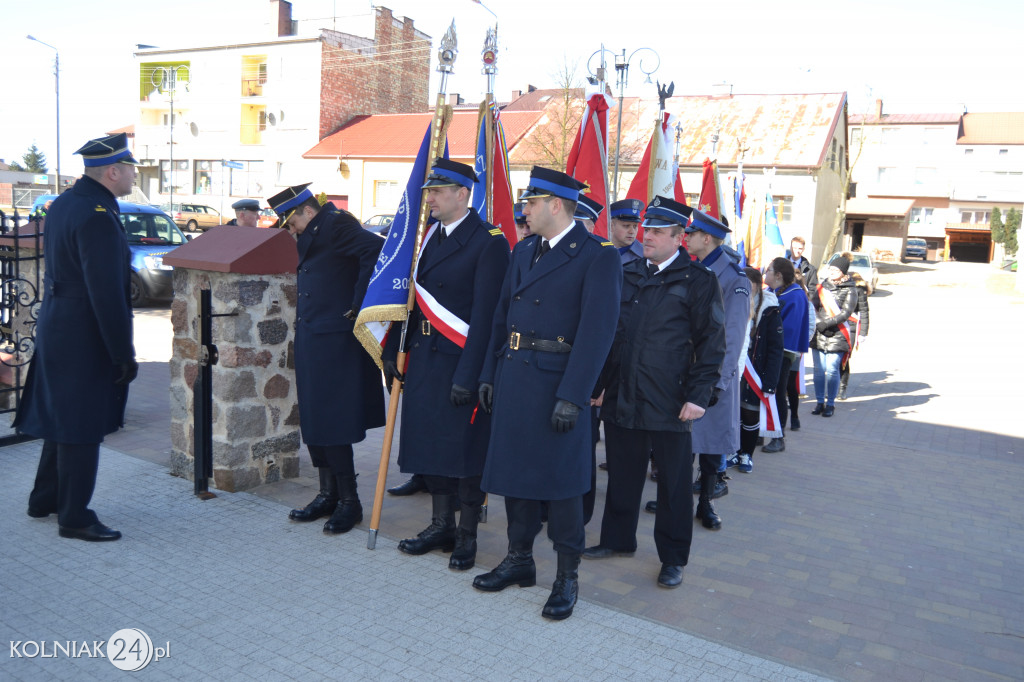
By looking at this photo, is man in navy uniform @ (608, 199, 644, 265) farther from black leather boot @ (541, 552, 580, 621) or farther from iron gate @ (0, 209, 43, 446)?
iron gate @ (0, 209, 43, 446)

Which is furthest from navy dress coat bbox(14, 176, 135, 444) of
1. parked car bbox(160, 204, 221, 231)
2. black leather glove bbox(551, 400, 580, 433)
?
parked car bbox(160, 204, 221, 231)

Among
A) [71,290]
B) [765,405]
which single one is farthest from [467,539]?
[765,405]

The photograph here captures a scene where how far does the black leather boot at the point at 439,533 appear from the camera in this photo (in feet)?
15.1

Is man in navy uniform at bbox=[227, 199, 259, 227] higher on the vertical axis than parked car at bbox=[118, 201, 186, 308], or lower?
higher

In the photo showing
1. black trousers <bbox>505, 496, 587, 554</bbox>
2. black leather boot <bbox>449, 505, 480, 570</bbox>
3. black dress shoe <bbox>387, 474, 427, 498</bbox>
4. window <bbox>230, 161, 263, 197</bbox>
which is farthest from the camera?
window <bbox>230, 161, 263, 197</bbox>

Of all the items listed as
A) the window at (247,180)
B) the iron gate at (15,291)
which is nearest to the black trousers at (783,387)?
the iron gate at (15,291)

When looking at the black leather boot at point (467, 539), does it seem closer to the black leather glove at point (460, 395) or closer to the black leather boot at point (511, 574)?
the black leather boot at point (511, 574)

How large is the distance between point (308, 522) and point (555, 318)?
7.34 ft

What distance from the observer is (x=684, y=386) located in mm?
4426

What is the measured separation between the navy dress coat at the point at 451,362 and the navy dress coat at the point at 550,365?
37 centimetres

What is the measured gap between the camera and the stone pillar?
5.36 m

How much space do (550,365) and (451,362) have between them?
0.72 metres

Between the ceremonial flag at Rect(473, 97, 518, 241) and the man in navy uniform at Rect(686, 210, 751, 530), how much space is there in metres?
1.24

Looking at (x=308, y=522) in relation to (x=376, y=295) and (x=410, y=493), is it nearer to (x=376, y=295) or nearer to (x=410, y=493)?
(x=410, y=493)
